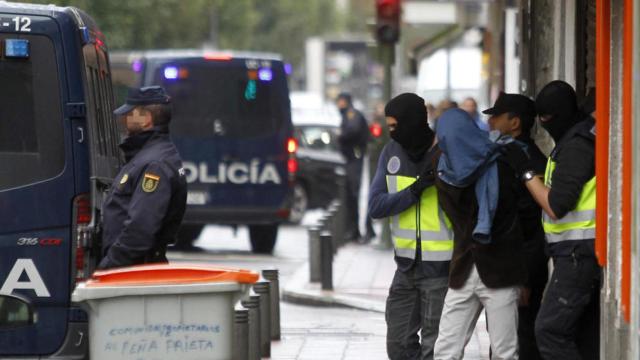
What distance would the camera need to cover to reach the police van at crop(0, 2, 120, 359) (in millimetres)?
8562

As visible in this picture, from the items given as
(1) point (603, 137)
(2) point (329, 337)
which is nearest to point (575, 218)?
(1) point (603, 137)

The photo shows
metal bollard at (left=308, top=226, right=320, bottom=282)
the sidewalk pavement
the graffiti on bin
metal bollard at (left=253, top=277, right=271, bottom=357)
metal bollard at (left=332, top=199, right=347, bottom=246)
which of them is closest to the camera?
the graffiti on bin

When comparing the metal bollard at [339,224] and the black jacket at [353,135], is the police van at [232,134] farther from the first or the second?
the black jacket at [353,135]

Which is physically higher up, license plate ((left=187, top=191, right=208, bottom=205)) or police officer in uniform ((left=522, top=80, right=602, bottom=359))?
police officer in uniform ((left=522, top=80, right=602, bottom=359))

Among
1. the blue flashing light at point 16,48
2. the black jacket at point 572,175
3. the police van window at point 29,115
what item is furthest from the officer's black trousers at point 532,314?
the blue flashing light at point 16,48

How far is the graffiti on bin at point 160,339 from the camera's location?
269 inches

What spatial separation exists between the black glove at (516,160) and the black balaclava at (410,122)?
0.49 meters

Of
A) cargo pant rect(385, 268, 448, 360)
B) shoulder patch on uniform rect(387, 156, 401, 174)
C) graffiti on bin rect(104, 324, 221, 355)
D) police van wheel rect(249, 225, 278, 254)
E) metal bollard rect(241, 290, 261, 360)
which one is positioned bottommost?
police van wheel rect(249, 225, 278, 254)

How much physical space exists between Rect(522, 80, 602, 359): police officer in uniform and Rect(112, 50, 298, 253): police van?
34.9 ft

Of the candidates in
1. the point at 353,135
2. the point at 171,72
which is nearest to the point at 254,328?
the point at 171,72

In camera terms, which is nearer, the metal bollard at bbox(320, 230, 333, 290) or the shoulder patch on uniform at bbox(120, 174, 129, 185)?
the shoulder patch on uniform at bbox(120, 174, 129, 185)

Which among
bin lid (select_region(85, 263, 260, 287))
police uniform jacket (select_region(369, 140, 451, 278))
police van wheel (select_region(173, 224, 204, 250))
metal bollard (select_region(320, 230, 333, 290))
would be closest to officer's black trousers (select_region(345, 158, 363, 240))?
police van wheel (select_region(173, 224, 204, 250))

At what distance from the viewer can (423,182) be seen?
844cm

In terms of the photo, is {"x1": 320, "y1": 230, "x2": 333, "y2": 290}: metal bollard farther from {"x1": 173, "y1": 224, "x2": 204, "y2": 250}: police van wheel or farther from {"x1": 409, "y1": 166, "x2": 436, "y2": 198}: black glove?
{"x1": 409, "y1": 166, "x2": 436, "y2": 198}: black glove
